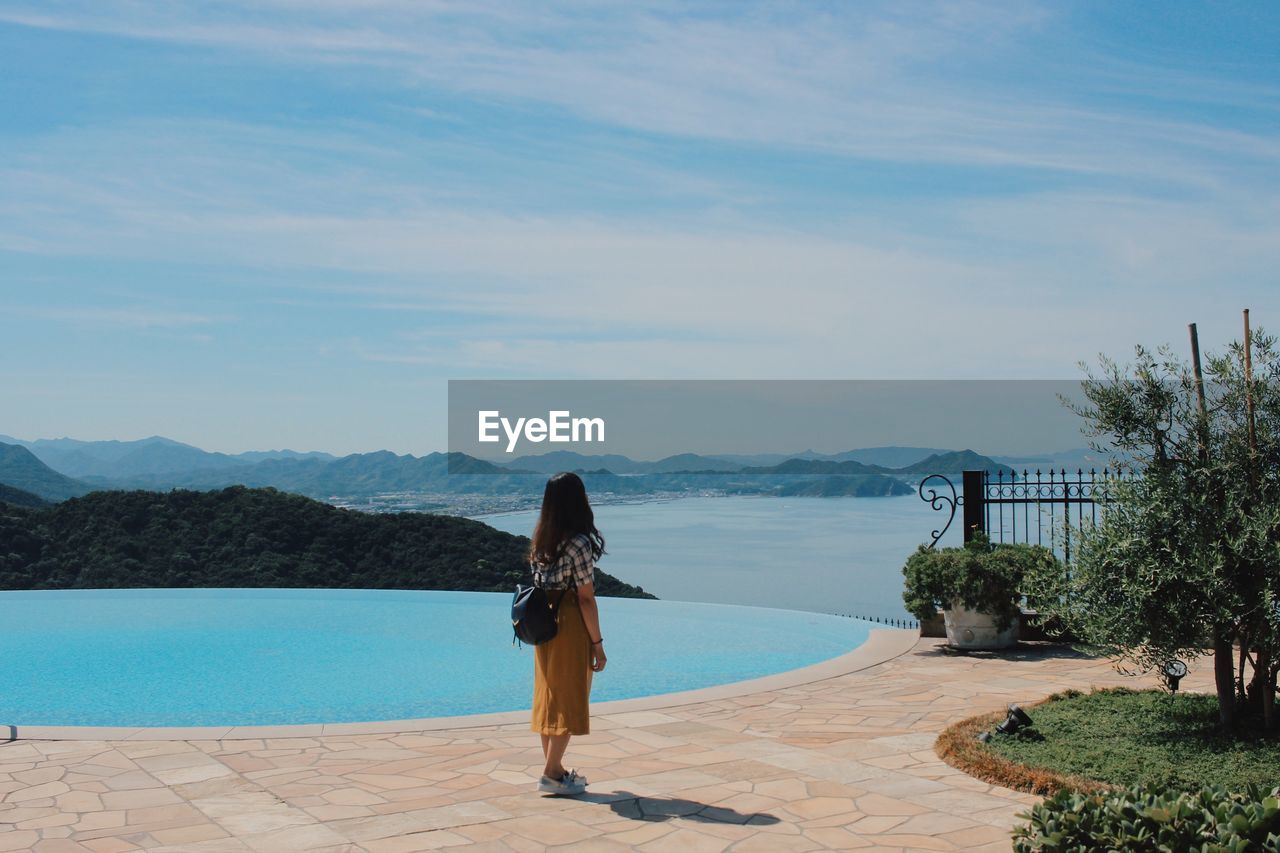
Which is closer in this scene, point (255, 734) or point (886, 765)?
point (886, 765)

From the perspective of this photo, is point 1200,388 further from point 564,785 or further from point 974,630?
point 974,630

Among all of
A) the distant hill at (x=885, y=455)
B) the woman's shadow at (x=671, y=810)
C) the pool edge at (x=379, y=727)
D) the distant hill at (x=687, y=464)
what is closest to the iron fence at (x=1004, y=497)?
the pool edge at (x=379, y=727)

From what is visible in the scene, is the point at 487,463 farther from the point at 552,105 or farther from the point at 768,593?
the point at 552,105

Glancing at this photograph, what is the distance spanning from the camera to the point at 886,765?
6680 millimetres

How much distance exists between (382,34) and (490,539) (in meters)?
14.1

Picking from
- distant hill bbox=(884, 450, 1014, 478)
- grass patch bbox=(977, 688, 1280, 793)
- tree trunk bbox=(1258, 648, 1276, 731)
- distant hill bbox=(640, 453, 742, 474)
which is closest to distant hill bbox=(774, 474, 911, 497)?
distant hill bbox=(884, 450, 1014, 478)

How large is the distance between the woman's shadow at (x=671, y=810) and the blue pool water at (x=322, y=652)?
4.33m

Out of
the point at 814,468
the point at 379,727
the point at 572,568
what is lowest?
the point at 379,727

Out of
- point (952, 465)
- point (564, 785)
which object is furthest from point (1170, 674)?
point (952, 465)

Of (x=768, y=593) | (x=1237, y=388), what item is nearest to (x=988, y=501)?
(x=1237, y=388)

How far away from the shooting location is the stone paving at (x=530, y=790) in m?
5.34

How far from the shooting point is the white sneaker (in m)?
6.02

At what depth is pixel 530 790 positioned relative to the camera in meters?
6.19

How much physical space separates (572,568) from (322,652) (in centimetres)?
931
